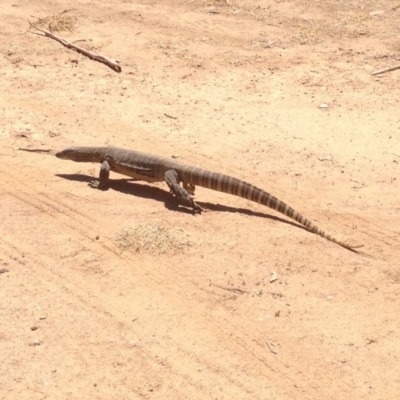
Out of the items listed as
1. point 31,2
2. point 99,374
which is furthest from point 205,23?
point 99,374

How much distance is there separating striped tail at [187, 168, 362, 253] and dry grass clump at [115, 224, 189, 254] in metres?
1.04

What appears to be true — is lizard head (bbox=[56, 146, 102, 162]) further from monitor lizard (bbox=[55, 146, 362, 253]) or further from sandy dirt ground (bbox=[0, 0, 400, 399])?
sandy dirt ground (bbox=[0, 0, 400, 399])

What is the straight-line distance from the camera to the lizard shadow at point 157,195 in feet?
30.6

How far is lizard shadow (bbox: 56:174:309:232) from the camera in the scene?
30.6ft

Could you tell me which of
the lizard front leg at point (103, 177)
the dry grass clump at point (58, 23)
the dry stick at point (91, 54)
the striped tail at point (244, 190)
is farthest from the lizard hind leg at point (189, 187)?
the dry grass clump at point (58, 23)

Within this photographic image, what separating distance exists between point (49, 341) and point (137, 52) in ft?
32.6

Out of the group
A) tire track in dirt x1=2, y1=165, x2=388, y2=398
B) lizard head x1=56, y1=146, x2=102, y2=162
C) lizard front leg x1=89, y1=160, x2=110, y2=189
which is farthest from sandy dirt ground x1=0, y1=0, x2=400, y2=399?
lizard head x1=56, y1=146, x2=102, y2=162

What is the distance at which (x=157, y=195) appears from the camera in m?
9.88

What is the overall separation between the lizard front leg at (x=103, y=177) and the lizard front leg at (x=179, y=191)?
1.08m

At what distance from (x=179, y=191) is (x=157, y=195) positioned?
2.27ft

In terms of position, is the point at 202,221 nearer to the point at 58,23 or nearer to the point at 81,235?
the point at 81,235

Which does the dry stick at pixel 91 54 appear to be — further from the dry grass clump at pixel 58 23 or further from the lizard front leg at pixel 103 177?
the lizard front leg at pixel 103 177

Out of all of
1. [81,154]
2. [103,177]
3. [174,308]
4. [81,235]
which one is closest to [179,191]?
[103,177]

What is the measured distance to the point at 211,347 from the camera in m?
6.77
